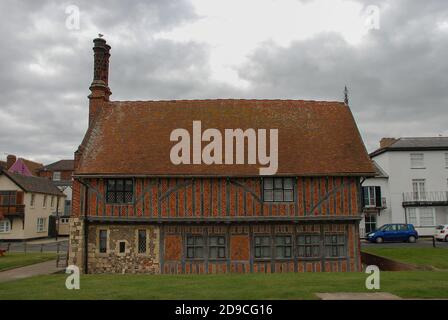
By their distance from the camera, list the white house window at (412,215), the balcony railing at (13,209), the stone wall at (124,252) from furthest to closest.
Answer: the balcony railing at (13,209)
the white house window at (412,215)
the stone wall at (124,252)

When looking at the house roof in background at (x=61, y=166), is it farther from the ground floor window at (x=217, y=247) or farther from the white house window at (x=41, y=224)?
the ground floor window at (x=217, y=247)

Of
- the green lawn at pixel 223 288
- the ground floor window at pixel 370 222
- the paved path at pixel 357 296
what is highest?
the ground floor window at pixel 370 222

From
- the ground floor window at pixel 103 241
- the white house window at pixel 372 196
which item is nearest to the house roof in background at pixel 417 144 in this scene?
the white house window at pixel 372 196

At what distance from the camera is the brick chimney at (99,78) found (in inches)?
845

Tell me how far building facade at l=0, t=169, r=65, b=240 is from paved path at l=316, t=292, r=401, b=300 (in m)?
34.3

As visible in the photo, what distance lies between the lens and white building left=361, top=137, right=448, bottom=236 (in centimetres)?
3369

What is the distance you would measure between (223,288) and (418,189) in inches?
1118

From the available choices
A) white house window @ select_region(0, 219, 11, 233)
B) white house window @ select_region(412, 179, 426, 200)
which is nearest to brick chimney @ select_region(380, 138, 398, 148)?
white house window @ select_region(412, 179, 426, 200)

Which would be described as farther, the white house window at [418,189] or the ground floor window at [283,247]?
the white house window at [418,189]

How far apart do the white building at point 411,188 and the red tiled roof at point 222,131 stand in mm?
14877

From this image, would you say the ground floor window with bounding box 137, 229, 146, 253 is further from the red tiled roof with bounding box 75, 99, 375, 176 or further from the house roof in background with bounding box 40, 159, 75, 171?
the house roof in background with bounding box 40, 159, 75, 171

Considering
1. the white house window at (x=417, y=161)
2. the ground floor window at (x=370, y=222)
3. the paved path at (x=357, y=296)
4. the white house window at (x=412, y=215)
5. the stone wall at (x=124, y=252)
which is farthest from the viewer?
the ground floor window at (x=370, y=222)

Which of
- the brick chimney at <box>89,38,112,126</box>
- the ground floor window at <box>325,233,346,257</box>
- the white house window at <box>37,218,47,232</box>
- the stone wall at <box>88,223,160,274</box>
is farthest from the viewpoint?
the white house window at <box>37,218,47,232</box>

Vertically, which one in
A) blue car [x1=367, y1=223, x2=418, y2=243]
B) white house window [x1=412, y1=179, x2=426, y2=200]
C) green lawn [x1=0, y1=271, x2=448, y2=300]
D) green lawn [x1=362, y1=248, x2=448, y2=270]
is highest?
white house window [x1=412, y1=179, x2=426, y2=200]
